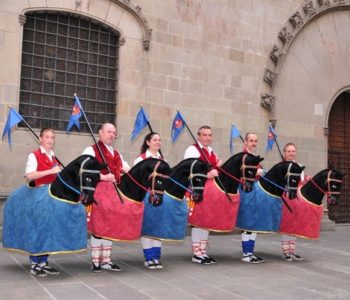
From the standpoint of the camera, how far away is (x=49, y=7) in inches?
390

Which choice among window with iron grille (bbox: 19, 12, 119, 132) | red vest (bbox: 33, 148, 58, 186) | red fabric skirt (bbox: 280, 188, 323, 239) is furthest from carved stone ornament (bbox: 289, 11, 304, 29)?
red vest (bbox: 33, 148, 58, 186)

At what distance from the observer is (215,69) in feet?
39.7

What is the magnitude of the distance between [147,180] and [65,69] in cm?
506

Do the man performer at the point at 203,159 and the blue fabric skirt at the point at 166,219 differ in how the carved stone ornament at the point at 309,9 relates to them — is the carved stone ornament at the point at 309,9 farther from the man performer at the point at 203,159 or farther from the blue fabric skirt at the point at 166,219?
the blue fabric skirt at the point at 166,219

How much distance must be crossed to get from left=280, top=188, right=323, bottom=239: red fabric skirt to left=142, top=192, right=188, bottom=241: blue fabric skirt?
6.78 ft

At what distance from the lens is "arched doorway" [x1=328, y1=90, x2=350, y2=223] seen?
584 inches

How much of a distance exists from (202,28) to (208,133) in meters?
5.15

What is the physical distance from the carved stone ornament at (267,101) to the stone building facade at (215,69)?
0.03 metres

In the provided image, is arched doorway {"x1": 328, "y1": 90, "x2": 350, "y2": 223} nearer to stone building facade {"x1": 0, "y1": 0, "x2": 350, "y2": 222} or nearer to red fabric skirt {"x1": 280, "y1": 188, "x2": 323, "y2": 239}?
stone building facade {"x1": 0, "y1": 0, "x2": 350, "y2": 222}

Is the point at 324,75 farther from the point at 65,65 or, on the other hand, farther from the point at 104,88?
the point at 65,65

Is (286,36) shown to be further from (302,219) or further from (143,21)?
(302,219)

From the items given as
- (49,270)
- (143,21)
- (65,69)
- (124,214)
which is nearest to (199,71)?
(143,21)

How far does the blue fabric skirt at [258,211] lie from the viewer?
25.0 feet

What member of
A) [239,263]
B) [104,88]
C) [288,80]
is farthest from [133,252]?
[288,80]
